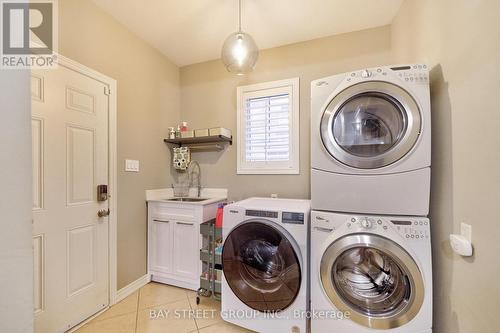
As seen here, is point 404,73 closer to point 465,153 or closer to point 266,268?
point 465,153

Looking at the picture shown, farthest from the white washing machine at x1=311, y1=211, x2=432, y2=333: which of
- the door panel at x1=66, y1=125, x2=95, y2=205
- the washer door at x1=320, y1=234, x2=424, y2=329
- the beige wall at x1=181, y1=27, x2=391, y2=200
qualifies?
the door panel at x1=66, y1=125, x2=95, y2=205

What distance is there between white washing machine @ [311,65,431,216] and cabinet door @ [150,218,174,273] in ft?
5.22

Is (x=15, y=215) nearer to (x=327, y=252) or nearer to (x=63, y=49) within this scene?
(x=327, y=252)

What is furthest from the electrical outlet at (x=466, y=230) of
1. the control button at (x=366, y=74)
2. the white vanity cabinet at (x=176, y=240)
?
the white vanity cabinet at (x=176, y=240)

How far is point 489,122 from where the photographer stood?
2.91ft

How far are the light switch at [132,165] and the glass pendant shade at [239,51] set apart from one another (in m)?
1.37

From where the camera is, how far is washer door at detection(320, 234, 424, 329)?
1149mm

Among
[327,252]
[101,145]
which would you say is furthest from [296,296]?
[101,145]

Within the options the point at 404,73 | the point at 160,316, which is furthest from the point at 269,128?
the point at 160,316

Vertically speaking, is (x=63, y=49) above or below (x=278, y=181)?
above

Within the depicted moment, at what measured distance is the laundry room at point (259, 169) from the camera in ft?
3.03

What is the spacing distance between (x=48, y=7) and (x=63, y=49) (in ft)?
0.90

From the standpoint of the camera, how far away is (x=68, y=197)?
1.58 meters

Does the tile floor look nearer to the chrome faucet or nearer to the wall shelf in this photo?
the chrome faucet
